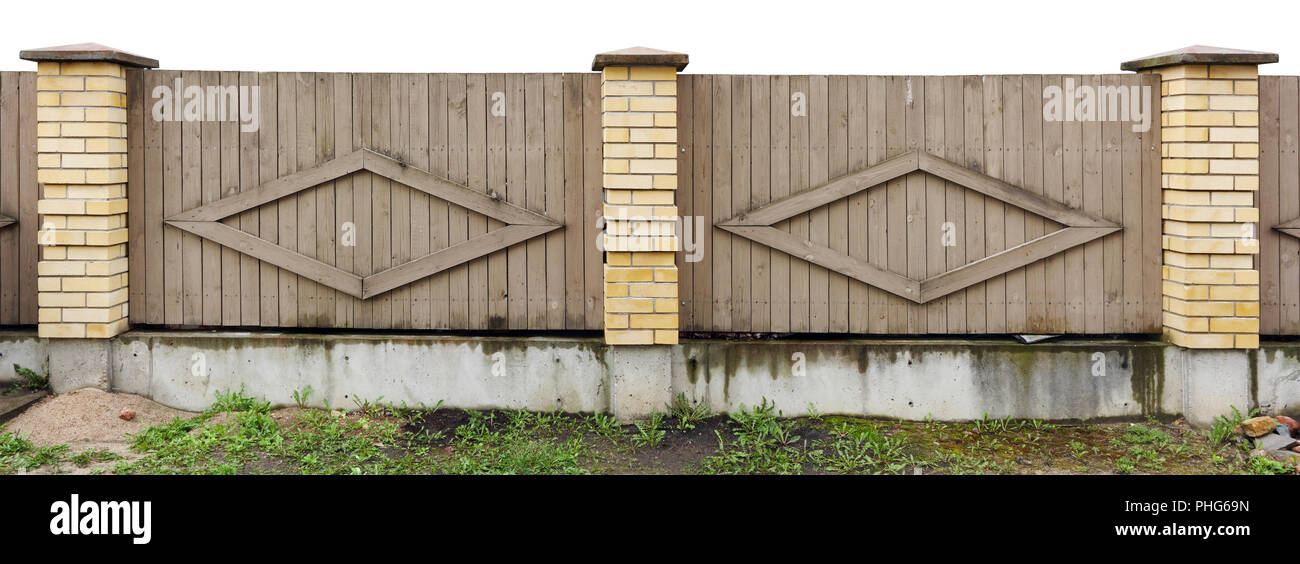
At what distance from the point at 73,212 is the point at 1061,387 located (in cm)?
687

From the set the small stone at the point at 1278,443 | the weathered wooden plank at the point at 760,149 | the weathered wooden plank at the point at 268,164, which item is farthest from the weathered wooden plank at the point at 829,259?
the weathered wooden plank at the point at 268,164

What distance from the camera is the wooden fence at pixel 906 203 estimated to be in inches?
294

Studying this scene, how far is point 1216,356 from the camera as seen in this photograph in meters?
7.39

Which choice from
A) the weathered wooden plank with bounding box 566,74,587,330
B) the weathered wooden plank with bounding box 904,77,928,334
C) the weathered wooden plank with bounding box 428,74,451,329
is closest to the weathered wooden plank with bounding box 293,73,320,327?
the weathered wooden plank with bounding box 428,74,451,329

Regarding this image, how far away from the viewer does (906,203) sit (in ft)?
24.6

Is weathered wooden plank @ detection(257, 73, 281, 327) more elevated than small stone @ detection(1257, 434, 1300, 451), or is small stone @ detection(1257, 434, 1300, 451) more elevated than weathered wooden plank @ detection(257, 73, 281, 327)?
weathered wooden plank @ detection(257, 73, 281, 327)

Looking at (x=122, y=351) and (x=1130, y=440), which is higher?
(x=122, y=351)

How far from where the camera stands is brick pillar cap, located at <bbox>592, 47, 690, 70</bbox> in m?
7.09

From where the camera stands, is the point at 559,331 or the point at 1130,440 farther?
the point at 559,331

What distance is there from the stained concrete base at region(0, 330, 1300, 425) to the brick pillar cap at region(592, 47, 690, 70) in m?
1.88

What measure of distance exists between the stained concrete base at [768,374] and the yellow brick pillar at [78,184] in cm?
28

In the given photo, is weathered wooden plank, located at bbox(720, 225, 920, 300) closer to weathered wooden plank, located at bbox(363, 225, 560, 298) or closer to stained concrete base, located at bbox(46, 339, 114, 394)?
weathered wooden plank, located at bbox(363, 225, 560, 298)

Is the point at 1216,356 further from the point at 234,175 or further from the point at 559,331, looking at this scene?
the point at 234,175

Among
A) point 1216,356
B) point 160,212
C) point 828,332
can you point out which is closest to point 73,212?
point 160,212
